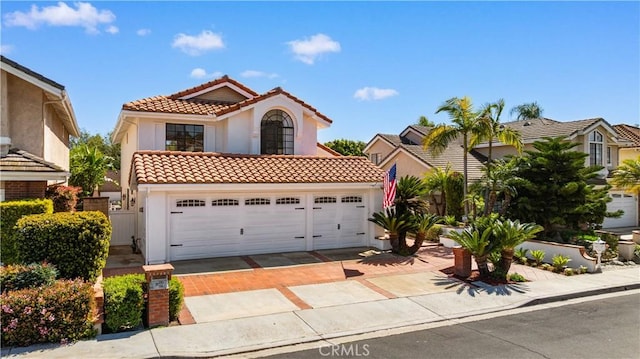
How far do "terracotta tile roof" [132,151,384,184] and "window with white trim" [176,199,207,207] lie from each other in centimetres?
83

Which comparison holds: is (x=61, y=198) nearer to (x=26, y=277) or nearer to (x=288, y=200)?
(x=26, y=277)

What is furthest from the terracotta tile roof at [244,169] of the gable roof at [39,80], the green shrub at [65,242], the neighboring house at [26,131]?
the green shrub at [65,242]

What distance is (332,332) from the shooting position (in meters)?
8.24

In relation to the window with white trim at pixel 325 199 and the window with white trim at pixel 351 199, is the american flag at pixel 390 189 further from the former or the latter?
the window with white trim at pixel 325 199

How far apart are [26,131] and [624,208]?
29.8 m

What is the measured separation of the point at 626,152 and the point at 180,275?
32.2m

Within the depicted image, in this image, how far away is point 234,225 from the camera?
14531 mm

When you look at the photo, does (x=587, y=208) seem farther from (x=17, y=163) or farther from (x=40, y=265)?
(x=17, y=163)

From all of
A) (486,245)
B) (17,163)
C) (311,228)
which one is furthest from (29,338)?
(486,245)

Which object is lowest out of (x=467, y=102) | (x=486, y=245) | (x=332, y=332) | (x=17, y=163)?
(x=332, y=332)

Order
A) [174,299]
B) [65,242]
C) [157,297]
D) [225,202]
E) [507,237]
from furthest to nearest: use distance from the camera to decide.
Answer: [225,202], [507,237], [65,242], [174,299], [157,297]

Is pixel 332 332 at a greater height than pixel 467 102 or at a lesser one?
lesser

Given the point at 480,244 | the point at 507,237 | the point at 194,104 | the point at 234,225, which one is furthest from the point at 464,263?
the point at 194,104

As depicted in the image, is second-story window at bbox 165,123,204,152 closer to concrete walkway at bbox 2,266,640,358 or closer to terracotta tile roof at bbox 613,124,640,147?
concrete walkway at bbox 2,266,640,358
